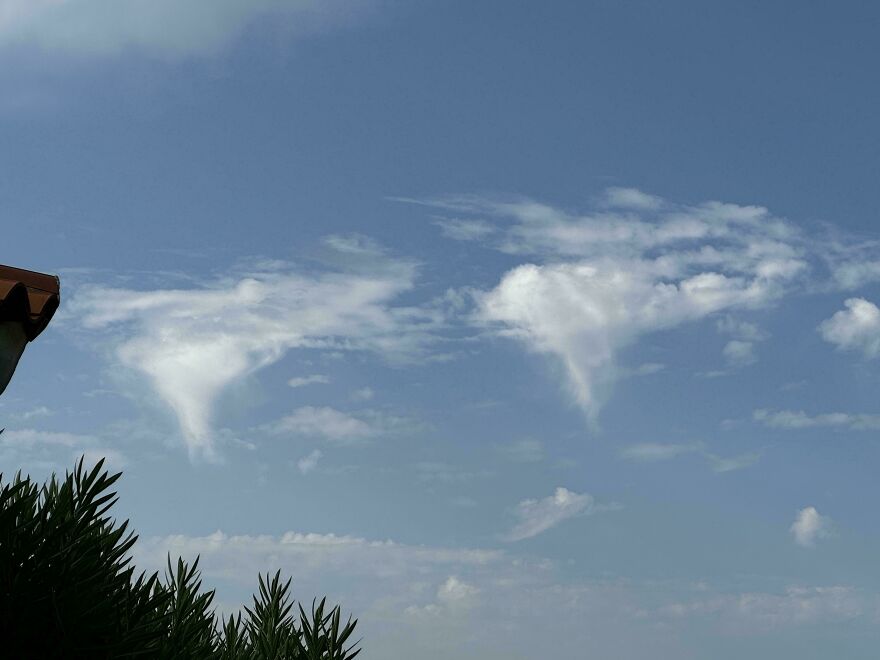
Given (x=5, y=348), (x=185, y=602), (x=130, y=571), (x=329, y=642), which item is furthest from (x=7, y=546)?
(x=329, y=642)

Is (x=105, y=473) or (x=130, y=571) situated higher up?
(x=105, y=473)

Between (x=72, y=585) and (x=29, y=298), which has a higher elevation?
(x=29, y=298)

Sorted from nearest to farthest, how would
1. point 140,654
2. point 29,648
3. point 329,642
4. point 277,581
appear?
point 29,648
point 140,654
point 329,642
point 277,581

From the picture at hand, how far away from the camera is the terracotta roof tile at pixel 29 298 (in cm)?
732

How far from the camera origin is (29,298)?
7516 millimetres

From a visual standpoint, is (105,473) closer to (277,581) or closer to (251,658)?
(251,658)

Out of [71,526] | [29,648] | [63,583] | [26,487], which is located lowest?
[29,648]

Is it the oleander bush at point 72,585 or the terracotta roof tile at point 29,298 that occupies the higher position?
the terracotta roof tile at point 29,298

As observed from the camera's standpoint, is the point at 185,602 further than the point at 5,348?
Yes

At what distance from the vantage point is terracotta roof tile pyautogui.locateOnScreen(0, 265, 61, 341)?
7.32 m

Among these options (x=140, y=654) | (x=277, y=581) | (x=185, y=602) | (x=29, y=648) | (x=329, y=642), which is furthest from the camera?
(x=277, y=581)

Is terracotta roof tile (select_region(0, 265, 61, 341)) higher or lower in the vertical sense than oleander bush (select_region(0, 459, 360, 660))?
higher

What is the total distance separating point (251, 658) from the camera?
878 centimetres

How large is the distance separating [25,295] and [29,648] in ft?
8.67
